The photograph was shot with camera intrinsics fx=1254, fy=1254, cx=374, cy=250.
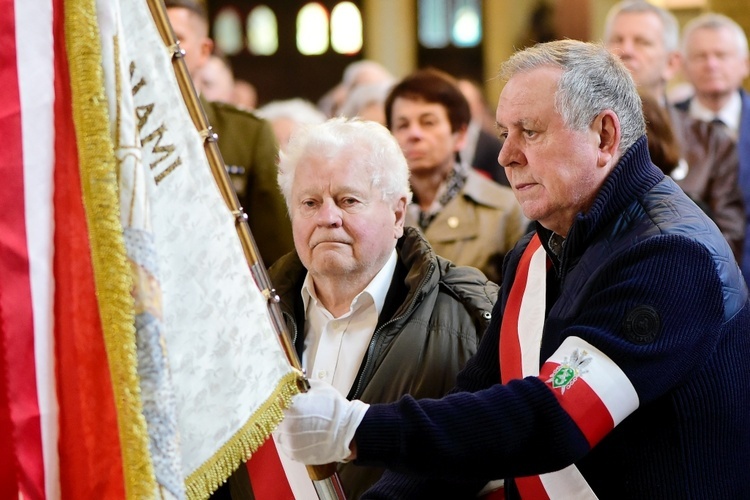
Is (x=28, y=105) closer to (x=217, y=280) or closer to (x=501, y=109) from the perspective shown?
(x=217, y=280)

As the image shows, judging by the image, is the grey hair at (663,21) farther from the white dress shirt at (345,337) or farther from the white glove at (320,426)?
the white glove at (320,426)

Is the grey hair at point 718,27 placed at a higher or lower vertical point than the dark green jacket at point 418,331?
higher

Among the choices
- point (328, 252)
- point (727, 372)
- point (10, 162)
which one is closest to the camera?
point (10, 162)

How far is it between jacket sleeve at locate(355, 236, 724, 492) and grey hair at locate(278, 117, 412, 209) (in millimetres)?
1040

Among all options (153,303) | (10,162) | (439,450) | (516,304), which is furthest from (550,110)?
(10,162)

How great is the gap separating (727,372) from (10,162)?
1391 millimetres

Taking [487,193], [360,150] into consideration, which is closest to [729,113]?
[487,193]

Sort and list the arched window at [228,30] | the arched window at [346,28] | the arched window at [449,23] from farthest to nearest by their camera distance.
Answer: the arched window at [228,30], the arched window at [346,28], the arched window at [449,23]

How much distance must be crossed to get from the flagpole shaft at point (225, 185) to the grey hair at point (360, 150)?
2.54 feet

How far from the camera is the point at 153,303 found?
223 cm

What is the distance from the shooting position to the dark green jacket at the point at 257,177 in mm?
4504

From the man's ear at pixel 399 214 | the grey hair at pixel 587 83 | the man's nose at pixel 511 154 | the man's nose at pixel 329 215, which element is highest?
the grey hair at pixel 587 83

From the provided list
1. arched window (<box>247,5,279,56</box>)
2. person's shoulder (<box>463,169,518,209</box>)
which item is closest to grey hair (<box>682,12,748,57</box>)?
person's shoulder (<box>463,169,518,209</box>)

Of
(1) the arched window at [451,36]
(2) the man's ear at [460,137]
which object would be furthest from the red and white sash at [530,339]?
(1) the arched window at [451,36]
